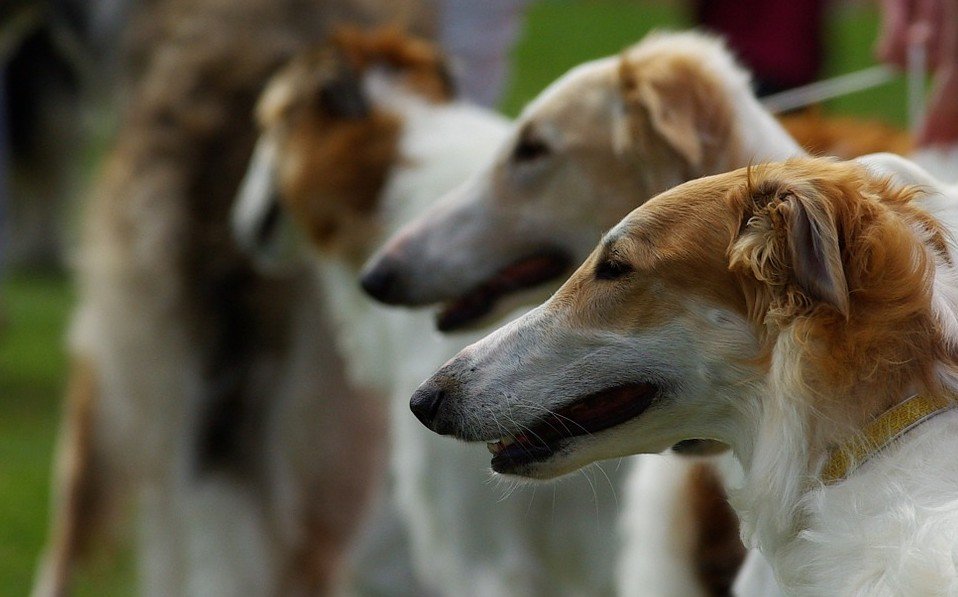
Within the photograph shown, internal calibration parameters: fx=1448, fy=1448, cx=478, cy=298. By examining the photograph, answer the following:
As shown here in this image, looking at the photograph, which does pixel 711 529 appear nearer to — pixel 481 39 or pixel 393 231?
pixel 393 231

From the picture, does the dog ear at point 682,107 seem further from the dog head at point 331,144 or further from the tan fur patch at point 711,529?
the dog head at point 331,144

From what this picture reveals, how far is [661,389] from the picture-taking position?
2.54m

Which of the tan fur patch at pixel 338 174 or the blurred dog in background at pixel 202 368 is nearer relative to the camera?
the tan fur patch at pixel 338 174

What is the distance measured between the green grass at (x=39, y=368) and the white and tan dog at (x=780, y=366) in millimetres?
3323

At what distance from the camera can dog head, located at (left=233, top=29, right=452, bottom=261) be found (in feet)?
16.4

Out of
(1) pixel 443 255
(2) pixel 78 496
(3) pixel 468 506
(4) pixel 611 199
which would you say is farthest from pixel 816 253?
(2) pixel 78 496

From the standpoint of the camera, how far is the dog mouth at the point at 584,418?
2.57 meters

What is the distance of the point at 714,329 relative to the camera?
2.48m

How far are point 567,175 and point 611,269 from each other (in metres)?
1.37

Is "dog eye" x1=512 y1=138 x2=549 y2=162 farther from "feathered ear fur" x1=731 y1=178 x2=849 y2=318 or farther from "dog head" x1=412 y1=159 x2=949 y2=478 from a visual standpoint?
"feathered ear fur" x1=731 y1=178 x2=849 y2=318

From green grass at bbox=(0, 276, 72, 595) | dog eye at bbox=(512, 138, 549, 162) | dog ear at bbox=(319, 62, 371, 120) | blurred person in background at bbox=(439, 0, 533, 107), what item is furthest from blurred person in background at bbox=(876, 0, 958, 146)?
green grass at bbox=(0, 276, 72, 595)

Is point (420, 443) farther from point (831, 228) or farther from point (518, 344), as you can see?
point (831, 228)

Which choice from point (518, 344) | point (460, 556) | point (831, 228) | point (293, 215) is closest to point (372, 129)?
point (293, 215)

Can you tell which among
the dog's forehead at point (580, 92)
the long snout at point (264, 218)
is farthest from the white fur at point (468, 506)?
the dog's forehead at point (580, 92)
